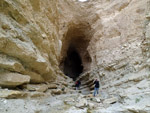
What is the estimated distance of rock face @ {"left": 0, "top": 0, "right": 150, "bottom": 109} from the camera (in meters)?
3.65

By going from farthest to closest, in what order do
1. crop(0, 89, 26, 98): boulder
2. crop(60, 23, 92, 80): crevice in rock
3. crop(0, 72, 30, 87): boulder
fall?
1. crop(60, 23, 92, 80): crevice in rock
2. crop(0, 72, 30, 87): boulder
3. crop(0, 89, 26, 98): boulder

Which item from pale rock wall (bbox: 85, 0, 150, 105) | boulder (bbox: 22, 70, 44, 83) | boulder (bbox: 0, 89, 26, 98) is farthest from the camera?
pale rock wall (bbox: 85, 0, 150, 105)

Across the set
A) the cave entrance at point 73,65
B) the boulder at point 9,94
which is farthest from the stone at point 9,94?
the cave entrance at point 73,65

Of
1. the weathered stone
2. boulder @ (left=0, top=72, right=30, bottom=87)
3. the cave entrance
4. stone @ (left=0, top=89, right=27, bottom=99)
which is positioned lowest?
stone @ (left=0, top=89, right=27, bottom=99)

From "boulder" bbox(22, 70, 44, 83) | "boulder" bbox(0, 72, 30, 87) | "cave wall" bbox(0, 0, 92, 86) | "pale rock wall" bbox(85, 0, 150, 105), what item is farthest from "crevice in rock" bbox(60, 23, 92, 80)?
"boulder" bbox(0, 72, 30, 87)

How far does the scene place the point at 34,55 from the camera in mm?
4156

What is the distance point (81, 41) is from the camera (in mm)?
17109

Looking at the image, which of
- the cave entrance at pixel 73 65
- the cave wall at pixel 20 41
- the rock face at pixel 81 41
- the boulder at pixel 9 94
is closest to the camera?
the boulder at pixel 9 94

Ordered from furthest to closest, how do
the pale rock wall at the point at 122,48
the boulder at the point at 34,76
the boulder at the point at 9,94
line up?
the pale rock wall at the point at 122,48, the boulder at the point at 34,76, the boulder at the point at 9,94

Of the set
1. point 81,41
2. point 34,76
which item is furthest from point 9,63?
point 81,41

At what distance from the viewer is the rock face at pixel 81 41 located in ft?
12.0

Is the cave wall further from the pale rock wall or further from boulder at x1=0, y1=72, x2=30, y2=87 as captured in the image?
the pale rock wall

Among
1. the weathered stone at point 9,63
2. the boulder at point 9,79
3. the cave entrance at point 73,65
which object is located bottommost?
the boulder at point 9,79

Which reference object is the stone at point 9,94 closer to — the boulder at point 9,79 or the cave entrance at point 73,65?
the boulder at point 9,79
